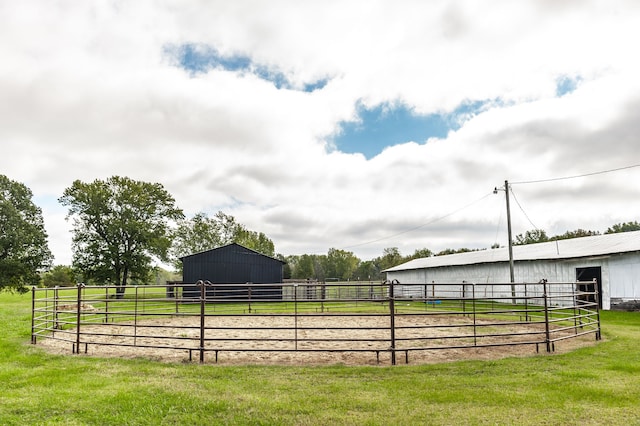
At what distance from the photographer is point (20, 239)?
33125 millimetres

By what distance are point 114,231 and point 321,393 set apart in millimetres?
34760

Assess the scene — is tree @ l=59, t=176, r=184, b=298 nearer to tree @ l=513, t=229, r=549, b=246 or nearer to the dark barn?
the dark barn

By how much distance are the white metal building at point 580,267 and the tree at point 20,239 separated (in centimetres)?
3177

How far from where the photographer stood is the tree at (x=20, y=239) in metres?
32.8

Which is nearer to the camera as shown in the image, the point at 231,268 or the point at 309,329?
the point at 309,329

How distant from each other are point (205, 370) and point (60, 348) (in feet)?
15.7

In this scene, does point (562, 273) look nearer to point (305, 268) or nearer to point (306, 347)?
point (306, 347)

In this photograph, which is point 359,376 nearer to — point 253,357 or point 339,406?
point 339,406

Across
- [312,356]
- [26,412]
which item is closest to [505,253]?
[312,356]

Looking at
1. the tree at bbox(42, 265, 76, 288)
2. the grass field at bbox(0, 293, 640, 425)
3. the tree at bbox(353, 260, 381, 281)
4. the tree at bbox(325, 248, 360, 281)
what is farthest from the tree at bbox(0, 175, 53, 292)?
the tree at bbox(353, 260, 381, 281)

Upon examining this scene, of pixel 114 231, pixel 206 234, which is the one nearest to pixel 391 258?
pixel 206 234

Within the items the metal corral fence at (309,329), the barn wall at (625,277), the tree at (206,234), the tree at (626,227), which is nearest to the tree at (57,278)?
the tree at (206,234)

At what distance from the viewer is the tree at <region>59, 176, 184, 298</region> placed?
3659cm

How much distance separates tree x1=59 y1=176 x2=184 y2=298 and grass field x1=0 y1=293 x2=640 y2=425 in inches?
1184
